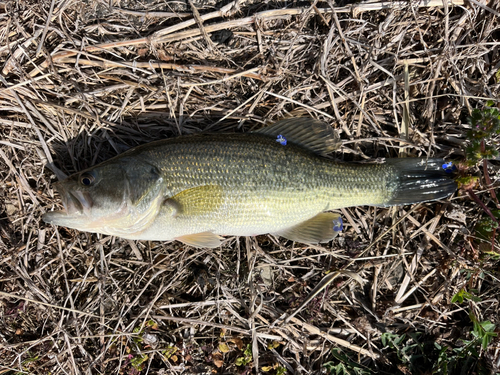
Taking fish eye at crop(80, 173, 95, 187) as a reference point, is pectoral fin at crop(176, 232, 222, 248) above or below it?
below

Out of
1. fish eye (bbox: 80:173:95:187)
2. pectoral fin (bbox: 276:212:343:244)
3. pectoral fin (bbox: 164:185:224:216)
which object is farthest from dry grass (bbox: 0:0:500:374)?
pectoral fin (bbox: 164:185:224:216)

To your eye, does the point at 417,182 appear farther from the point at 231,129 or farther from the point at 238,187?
the point at 231,129

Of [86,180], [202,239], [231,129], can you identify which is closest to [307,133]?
[231,129]

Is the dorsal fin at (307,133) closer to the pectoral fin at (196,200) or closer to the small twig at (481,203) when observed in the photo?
the pectoral fin at (196,200)

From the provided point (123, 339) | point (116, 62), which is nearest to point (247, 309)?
point (123, 339)

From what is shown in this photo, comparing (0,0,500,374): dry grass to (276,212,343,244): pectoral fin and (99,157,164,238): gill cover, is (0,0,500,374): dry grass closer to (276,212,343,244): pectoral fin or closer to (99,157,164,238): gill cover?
(276,212,343,244): pectoral fin

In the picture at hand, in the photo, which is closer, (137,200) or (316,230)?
(137,200)
